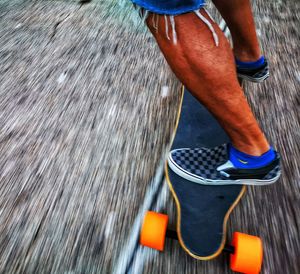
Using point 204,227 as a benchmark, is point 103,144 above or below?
above

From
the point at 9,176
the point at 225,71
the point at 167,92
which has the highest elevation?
the point at 225,71

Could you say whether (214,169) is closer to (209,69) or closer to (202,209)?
(202,209)

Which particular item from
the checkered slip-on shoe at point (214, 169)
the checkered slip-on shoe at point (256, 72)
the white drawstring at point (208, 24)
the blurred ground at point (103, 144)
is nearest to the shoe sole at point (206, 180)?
the checkered slip-on shoe at point (214, 169)

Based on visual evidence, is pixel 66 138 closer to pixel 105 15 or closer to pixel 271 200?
pixel 271 200

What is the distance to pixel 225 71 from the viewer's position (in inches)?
30.0

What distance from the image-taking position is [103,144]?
4.07 ft

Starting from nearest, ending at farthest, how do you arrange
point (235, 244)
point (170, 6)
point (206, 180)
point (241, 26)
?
point (170, 6) → point (235, 244) → point (206, 180) → point (241, 26)

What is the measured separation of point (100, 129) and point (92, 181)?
30 cm

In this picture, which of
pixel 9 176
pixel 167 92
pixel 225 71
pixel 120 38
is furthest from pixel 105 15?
pixel 225 71

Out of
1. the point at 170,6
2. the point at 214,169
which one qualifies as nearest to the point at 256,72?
the point at 214,169

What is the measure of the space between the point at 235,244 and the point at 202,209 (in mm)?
147

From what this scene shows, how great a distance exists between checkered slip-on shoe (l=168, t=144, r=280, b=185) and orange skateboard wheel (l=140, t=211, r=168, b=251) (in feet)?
0.62

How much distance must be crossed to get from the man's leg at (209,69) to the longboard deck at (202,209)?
0.22 metres

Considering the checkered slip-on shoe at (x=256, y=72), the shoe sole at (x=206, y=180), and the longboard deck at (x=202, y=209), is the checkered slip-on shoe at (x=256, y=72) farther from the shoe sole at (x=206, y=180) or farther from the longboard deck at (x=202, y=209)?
the shoe sole at (x=206, y=180)
